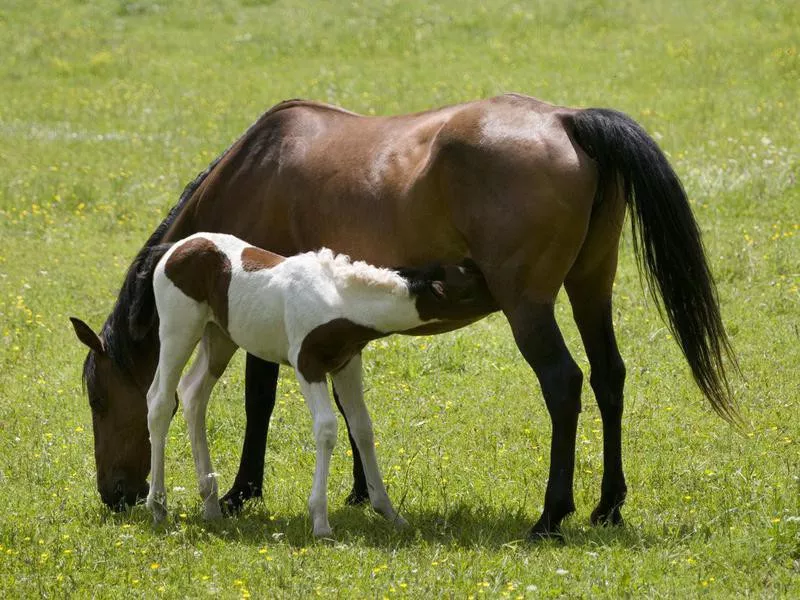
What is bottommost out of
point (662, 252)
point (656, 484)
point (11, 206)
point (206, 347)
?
point (11, 206)

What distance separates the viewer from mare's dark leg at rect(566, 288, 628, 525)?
20.3ft

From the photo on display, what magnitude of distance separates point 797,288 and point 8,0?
62.0 feet

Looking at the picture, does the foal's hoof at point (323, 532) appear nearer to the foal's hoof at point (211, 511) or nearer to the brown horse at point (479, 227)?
the foal's hoof at point (211, 511)

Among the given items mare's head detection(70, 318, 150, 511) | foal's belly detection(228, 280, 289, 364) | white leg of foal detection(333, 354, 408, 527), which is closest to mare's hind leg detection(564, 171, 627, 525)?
white leg of foal detection(333, 354, 408, 527)

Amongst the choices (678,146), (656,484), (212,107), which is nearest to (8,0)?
(212,107)

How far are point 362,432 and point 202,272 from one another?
1154 mm

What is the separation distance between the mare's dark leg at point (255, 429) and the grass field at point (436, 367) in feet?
0.56

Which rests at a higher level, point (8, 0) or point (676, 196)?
point (676, 196)

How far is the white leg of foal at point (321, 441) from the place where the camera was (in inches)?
230

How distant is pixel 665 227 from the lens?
5902 millimetres

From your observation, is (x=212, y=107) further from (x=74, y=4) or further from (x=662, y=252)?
(x=662, y=252)

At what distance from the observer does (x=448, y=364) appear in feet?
29.0

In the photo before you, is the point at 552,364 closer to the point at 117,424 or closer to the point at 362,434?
the point at 362,434

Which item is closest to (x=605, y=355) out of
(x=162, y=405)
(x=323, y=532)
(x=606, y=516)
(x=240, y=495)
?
(x=606, y=516)
